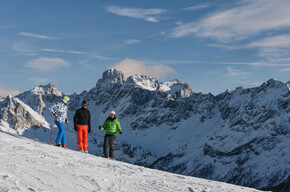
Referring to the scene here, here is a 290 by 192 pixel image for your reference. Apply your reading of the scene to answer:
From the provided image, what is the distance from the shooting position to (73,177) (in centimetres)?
1234

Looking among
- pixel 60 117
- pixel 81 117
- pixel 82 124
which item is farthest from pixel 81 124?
pixel 60 117

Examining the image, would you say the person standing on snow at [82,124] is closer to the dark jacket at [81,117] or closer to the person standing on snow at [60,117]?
the dark jacket at [81,117]

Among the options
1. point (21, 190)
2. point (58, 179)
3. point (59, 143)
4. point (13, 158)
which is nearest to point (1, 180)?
point (21, 190)

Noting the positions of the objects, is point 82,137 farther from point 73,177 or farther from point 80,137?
point 73,177

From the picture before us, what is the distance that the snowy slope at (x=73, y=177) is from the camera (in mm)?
11039

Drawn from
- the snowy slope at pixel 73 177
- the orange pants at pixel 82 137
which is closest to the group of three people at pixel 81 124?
the orange pants at pixel 82 137

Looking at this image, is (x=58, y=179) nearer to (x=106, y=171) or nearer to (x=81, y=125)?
(x=106, y=171)

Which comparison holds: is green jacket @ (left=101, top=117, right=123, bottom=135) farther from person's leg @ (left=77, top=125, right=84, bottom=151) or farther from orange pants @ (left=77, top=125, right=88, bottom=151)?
person's leg @ (left=77, top=125, right=84, bottom=151)

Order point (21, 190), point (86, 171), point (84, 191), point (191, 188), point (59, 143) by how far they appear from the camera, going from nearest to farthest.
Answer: point (21, 190) → point (84, 191) → point (191, 188) → point (86, 171) → point (59, 143)

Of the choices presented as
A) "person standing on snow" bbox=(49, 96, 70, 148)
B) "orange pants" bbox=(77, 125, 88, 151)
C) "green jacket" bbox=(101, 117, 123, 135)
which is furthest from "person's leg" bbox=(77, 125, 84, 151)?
"green jacket" bbox=(101, 117, 123, 135)

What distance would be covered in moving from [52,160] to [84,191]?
172 inches

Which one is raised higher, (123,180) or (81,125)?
(81,125)

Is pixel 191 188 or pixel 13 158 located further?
pixel 13 158

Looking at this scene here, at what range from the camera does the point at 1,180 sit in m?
10.6
